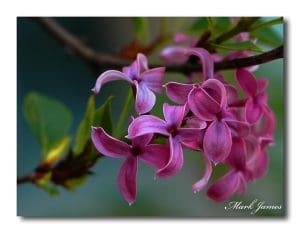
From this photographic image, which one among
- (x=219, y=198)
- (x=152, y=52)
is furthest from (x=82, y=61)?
(x=219, y=198)

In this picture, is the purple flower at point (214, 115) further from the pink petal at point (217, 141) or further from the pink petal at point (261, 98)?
the pink petal at point (261, 98)

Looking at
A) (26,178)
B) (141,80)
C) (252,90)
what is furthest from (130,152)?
(26,178)

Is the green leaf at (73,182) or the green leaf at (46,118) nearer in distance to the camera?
the green leaf at (73,182)

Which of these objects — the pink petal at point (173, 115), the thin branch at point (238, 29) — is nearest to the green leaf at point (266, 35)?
the thin branch at point (238, 29)
